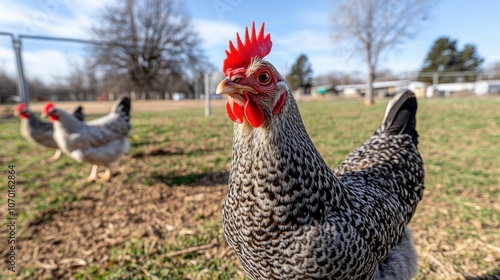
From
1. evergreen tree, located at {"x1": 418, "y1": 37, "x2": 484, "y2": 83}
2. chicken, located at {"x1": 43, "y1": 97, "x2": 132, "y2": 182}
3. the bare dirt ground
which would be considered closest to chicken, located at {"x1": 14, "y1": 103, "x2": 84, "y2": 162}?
chicken, located at {"x1": 43, "y1": 97, "x2": 132, "y2": 182}

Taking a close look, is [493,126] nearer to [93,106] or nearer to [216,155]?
[216,155]

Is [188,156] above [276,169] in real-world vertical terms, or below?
below

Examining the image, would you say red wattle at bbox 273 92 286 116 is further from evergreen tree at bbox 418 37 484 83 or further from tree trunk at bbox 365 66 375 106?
evergreen tree at bbox 418 37 484 83

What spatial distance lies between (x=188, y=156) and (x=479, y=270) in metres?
4.48

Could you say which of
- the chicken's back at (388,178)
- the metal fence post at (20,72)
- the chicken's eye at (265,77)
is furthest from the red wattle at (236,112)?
the metal fence post at (20,72)

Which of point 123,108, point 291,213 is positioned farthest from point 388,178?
point 123,108

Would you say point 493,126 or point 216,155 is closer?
Answer: point 216,155

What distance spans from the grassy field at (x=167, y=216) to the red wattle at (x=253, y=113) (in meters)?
1.54

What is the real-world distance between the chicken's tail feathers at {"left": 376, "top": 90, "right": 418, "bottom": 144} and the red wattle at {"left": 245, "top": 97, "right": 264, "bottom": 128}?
1684 millimetres

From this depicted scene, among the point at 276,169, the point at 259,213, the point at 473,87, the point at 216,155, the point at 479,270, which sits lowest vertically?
the point at 479,270

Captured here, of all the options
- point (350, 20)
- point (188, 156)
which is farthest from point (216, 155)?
point (350, 20)

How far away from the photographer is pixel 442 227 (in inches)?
100

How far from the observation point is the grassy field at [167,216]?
2.09 m

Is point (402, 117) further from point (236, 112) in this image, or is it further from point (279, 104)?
point (236, 112)
